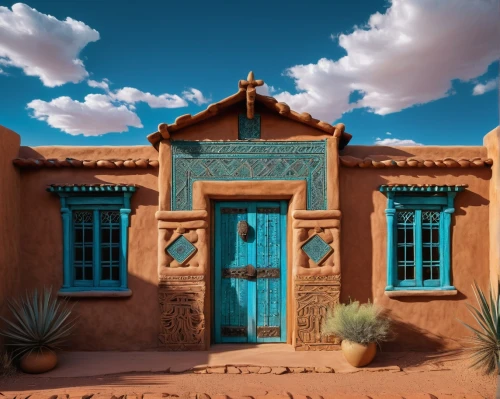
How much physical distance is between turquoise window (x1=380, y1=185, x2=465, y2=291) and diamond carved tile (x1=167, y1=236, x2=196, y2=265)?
118 inches

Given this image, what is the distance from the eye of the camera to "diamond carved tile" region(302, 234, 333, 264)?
204 inches

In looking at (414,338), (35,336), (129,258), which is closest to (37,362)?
(35,336)

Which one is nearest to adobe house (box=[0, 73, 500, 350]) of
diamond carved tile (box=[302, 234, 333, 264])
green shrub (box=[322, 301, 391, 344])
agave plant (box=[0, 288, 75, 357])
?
diamond carved tile (box=[302, 234, 333, 264])

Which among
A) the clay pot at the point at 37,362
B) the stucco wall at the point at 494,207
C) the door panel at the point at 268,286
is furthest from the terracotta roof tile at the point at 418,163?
the clay pot at the point at 37,362

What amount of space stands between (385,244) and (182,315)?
3238 millimetres

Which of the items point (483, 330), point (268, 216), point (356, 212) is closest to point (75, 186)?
point (268, 216)

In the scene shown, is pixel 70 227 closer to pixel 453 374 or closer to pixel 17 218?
pixel 17 218

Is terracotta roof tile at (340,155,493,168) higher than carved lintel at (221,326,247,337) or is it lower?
higher

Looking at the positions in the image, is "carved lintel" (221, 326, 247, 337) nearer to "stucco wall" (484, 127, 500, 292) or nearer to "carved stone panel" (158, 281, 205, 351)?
"carved stone panel" (158, 281, 205, 351)

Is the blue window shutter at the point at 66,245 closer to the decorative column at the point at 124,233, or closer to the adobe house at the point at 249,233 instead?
the adobe house at the point at 249,233

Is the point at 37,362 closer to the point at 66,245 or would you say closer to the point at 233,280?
the point at 66,245

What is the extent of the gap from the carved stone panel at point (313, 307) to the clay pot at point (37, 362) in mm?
3357

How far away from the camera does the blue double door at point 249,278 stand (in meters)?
5.39

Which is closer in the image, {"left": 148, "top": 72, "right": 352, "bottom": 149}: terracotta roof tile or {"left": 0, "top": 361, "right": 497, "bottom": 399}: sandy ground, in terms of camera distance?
{"left": 0, "top": 361, "right": 497, "bottom": 399}: sandy ground
